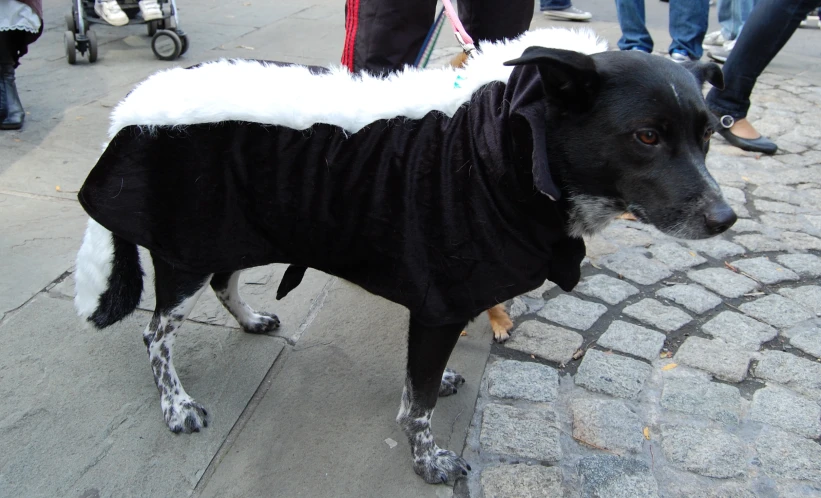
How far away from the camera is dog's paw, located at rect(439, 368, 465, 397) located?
2826 mm

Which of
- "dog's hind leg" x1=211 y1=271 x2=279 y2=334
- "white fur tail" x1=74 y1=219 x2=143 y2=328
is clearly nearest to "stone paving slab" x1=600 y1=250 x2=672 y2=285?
"dog's hind leg" x1=211 y1=271 x2=279 y2=334

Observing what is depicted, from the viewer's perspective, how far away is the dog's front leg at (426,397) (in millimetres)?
2291

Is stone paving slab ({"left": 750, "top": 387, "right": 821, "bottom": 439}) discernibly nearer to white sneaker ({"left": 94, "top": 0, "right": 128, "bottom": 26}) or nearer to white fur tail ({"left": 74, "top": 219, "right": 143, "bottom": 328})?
white fur tail ({"left": 74, "top": 219, "right": 143, "bottom": 328})

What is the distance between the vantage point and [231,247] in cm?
233

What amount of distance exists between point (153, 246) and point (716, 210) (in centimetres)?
189

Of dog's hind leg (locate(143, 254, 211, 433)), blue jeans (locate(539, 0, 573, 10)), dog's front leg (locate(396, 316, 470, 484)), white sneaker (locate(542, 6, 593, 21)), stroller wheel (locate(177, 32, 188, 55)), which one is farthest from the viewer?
blue jeans (locate(539, 0, 573, 10))

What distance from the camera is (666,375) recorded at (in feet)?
9.73

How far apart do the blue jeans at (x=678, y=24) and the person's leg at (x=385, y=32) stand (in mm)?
4639

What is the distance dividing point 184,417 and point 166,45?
534 cm

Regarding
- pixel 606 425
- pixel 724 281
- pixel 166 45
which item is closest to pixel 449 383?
pixel 606 425

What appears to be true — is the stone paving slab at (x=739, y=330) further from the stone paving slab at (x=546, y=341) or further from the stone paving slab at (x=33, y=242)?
the stone paving slab at (x=33, y=242)

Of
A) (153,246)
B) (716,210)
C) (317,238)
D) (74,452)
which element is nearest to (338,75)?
(317,238)

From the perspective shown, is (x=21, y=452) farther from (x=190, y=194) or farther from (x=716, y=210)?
(x=716, y=210)

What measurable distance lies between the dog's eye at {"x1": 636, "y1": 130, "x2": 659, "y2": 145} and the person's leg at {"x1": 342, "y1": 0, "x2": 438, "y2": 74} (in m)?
1.36
